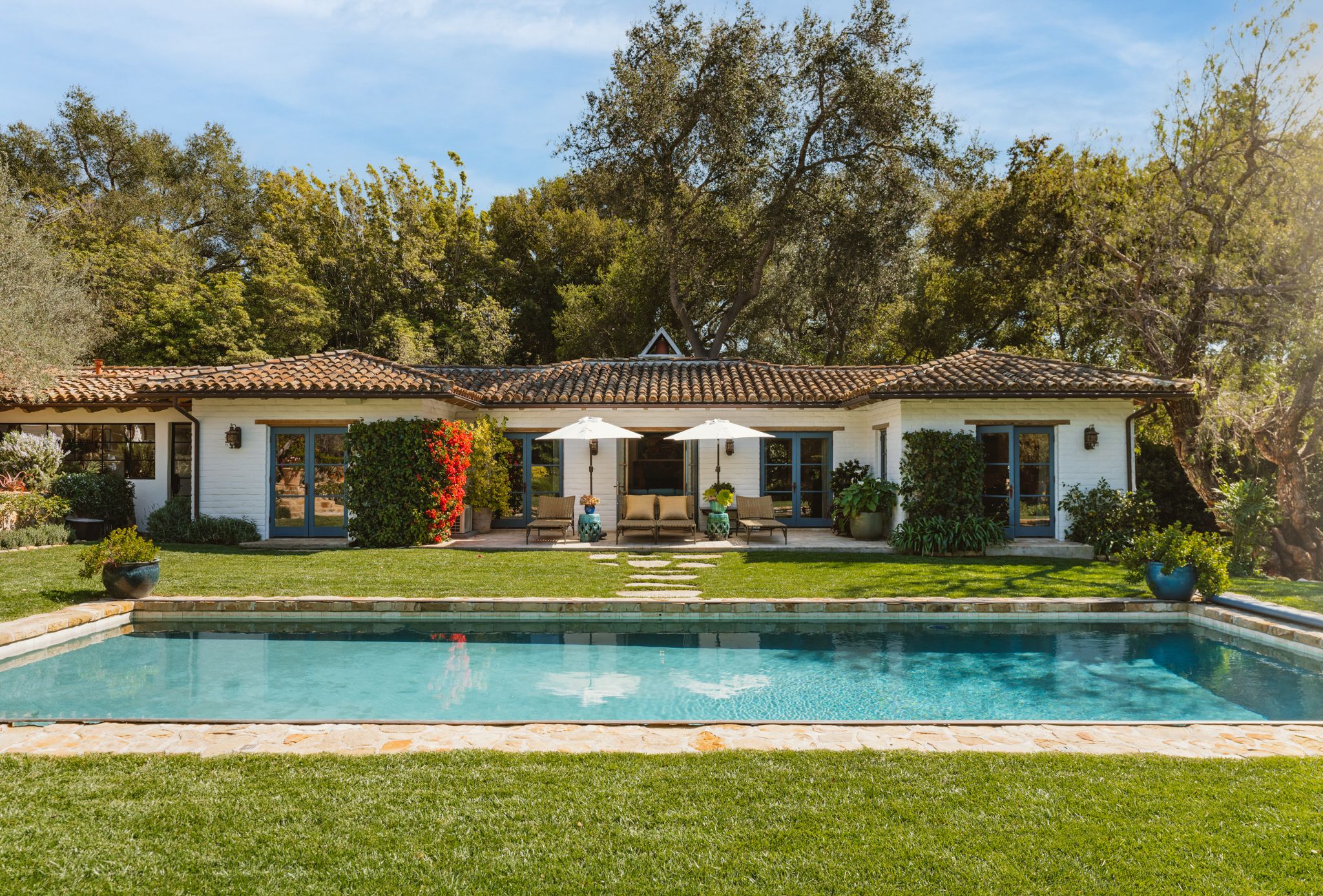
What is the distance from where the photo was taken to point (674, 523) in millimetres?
15375

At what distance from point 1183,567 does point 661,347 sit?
53.8ft

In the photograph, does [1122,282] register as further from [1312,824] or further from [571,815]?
[571,815]

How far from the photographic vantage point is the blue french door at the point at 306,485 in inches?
614

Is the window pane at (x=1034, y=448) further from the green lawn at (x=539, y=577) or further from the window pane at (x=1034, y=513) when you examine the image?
the green lawn at (x=539, y=577)

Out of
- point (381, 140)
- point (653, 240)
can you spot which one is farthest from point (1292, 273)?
point (381, 140)

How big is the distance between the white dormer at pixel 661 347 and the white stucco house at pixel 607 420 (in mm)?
2832

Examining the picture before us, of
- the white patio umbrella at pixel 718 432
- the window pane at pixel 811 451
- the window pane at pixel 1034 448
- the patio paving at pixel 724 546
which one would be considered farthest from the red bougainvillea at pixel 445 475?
the window pane at pixel 1034 448

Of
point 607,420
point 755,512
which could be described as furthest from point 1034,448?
point 607,420

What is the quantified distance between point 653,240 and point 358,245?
11.6 metres

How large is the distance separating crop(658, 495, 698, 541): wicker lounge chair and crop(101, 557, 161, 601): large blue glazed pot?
8.40 m

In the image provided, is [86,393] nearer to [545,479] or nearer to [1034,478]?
[545,479]

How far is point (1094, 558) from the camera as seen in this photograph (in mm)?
13875

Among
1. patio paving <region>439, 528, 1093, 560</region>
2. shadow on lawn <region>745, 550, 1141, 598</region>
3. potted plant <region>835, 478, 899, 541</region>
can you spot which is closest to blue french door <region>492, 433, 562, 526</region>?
patio paving <region>439, 528, 1093, 560</region>

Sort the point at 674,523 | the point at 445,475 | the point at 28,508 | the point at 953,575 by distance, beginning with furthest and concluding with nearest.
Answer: the point at 674,523 < the point at 445,475 < the point at 28,508 < the point at 953,575
